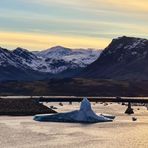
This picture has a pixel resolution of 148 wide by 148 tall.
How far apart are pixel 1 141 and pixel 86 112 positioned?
174ft

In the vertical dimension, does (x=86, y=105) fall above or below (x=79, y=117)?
above

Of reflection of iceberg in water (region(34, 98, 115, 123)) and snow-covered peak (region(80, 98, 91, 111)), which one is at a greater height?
snow-covered peak (region(80, 98, 91, 111))

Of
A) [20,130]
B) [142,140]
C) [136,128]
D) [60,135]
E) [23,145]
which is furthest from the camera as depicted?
[136,128]

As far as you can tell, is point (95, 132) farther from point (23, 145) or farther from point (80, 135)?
point (23, 145)

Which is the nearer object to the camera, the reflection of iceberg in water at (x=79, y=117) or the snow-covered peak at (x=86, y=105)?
the snow-covered peak at (x=86, y=105)

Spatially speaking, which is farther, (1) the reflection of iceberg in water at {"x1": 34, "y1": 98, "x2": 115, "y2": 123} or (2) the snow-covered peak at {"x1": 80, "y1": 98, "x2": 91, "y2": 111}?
(1) the reflection of iceberg in water at {"x1": 34, "y1": 98, "x2": 115, "y2": 123}

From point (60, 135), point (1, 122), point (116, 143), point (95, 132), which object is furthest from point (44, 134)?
point (1, 122)

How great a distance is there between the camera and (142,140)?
135625 millimetres

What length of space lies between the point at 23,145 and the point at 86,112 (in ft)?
189

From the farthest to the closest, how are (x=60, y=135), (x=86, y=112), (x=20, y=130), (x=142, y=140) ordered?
1. (x=86, y=112)
2. (x=20, y=130)
3. (x=60, y=135)
4. (x=142, y=140)

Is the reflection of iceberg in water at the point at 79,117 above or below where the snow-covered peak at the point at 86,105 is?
below

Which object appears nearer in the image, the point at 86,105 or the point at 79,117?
the point at 86,105

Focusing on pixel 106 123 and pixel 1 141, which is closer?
pixel 1 141

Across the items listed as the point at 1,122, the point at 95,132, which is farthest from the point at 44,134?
the point at 1,122
